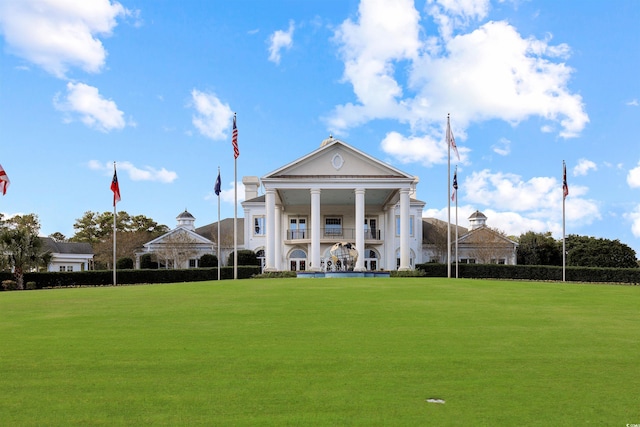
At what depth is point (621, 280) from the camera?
4294 centimetres

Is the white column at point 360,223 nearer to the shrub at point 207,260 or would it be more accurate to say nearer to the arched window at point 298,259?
the arched window at point 298,259

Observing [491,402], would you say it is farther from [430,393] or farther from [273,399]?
[273,399]

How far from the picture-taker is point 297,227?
56.1m

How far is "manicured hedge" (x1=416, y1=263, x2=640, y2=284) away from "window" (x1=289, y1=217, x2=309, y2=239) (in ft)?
37.9

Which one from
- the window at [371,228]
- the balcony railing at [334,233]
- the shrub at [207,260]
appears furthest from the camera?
the shrub at [207,260]

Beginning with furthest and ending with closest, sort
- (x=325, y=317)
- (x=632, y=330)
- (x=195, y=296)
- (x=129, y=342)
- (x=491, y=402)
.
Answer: (x=195, y=296) → (x=325, y=317) → (x=632, y=330) → (x=129, y=342) → (x=491, y=402)

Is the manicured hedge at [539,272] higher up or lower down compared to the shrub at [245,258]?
lower down

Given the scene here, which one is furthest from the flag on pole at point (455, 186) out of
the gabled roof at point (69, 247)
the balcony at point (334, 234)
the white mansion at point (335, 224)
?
the gabled roof at point (69, 247)

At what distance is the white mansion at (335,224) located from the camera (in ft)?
148

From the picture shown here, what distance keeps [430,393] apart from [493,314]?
869 cm

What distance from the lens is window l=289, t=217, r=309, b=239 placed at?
5500 cm

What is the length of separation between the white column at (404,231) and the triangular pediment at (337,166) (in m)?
1.59

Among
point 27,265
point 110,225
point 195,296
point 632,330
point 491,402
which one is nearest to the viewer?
point 491,402

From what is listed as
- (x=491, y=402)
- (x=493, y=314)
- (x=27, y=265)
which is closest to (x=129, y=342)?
(x=491, y=402)
